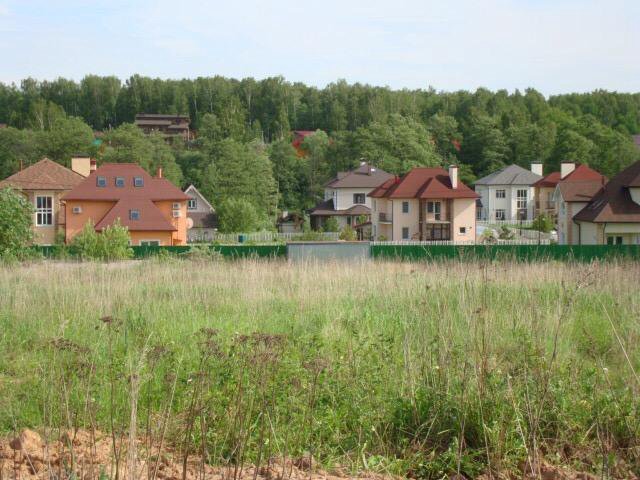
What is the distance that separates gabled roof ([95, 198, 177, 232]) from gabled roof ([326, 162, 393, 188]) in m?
28.1

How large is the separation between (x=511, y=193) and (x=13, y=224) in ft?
203

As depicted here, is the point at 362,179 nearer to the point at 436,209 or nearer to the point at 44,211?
the point at 436,209

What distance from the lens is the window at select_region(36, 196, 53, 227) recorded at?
177 feet

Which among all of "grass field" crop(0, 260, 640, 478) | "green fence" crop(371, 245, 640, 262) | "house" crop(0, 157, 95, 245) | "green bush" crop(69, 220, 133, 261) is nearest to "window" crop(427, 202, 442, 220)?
"house" crop(0, 157, 95, 245)

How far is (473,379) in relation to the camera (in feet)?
22.8

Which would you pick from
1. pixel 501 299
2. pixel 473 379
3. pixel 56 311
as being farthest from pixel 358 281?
pixel 473 379

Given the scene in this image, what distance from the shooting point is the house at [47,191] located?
53.3 m

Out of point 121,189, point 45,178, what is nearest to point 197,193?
point 45,178

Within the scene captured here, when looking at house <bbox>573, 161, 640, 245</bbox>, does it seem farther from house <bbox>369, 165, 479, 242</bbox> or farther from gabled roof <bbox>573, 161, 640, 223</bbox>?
house <bbox>369, 165, 479, 242</bbox>

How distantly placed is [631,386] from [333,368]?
270cm

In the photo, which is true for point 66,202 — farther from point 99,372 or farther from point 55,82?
point 55,82

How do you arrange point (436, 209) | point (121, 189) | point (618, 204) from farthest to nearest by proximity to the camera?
1. point (436, 209)
2. point (121, 189)
3. point (618, 204)

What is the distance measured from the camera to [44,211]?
5419cm

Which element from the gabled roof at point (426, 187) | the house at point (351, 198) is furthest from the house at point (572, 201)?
the house at point (351, 198)
